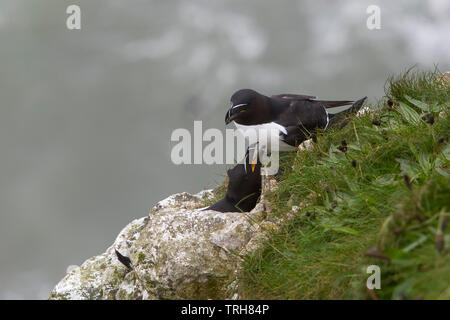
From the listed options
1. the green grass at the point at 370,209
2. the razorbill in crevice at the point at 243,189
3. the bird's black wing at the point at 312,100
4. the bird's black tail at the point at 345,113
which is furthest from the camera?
the bird's black wing at the point at 312,100

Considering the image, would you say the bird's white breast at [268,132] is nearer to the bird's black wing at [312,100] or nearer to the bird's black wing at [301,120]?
the bird's black wing at [301,120]

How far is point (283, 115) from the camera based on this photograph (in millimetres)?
7441

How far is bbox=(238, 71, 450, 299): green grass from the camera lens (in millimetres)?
3736

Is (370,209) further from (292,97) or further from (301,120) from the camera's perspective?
(292,97)

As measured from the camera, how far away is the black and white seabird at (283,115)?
7.08 metres

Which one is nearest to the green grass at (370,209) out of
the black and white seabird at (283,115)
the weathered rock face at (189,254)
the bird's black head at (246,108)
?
the weathered rock face at (189,254)

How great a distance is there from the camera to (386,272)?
12.7ft

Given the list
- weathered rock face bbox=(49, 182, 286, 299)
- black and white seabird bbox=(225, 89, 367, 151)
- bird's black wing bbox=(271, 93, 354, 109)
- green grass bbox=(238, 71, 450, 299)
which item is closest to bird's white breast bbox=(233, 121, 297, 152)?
black and white seabird bbox=(225, 89, 367, 151)

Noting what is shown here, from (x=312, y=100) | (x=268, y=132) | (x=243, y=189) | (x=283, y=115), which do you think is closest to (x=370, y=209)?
(x=243, y=189)

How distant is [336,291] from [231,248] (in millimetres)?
1491

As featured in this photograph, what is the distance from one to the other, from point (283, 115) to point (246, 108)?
643mm

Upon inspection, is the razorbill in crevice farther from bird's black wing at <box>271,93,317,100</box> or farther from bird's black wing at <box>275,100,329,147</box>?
bird's black wing at <box>271,93,317,100</box>

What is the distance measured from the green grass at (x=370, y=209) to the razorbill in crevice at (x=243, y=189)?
0.29 m
